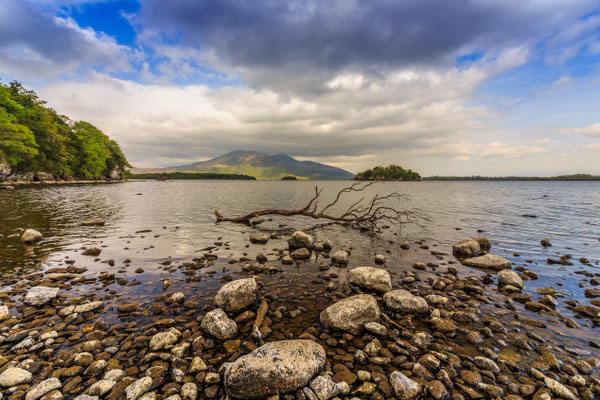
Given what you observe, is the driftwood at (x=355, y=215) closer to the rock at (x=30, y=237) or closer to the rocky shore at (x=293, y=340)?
the rocky shore at (x=293, y=340)

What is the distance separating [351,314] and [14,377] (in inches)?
344

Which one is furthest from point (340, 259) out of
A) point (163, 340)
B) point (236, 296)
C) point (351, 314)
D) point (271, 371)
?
point (163, 340)

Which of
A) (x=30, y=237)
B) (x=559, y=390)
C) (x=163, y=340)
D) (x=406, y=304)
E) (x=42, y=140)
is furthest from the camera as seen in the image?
(x=42, y=140)

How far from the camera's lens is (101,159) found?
11238cm

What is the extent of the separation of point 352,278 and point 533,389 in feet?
22.1

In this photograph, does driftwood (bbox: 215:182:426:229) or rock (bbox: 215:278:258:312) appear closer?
rock (bbox: 215:278:258:312)

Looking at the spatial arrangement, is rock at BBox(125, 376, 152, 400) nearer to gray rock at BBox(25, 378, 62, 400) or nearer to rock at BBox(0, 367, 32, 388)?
gray rock at BBox(25, 378, 62, 400)

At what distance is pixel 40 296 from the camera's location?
28.4 ft

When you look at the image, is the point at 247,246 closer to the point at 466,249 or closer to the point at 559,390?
the point at 559,390

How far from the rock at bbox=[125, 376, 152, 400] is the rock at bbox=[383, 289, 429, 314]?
8.10 metres

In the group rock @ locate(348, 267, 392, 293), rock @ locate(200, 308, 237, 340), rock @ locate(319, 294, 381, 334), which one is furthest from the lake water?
rock @ locate(200, 308, 237, 340)

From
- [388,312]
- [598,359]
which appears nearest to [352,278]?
[388,312]

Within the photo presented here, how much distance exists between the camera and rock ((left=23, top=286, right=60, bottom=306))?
8.49 m

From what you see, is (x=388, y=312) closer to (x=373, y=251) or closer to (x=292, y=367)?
(x=292, y=367)
